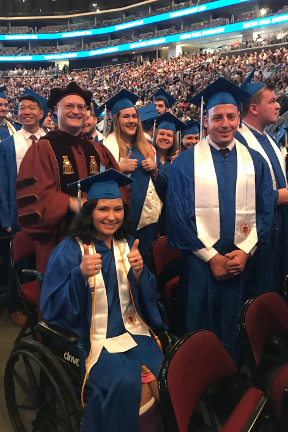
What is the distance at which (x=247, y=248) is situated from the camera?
2.20 metres

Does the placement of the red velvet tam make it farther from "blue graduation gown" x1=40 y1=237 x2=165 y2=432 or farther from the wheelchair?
the wheelchair

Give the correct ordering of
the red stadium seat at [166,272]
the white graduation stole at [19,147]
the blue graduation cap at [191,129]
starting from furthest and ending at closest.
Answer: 1. the blue graduation cap at [191,129]
2. the white graduation stole at [19,147]
3. the red stadium seat at [166,272]

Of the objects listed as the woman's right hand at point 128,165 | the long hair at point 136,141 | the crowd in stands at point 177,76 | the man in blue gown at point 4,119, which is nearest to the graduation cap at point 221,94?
the woman's right hand at point 128,165

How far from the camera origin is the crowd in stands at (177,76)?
555 inches

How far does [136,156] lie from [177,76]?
19.1 m

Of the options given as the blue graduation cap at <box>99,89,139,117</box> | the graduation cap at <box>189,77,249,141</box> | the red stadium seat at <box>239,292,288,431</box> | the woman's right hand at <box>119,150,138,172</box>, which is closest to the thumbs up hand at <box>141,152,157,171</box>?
the woman's right hand at <box>119,150,138,172</box>

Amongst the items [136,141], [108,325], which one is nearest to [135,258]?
[108,325]

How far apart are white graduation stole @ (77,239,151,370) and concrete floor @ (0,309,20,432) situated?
91 centimetres

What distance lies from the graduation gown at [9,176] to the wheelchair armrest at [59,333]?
1936mm

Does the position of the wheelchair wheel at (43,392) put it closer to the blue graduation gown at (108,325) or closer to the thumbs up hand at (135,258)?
the blue graduation gown at (108,325)

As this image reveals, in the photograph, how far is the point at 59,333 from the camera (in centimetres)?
165

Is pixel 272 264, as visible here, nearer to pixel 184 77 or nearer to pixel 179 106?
pixel 179 106

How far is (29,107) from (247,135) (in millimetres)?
2270

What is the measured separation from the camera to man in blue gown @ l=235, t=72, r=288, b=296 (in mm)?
2779
